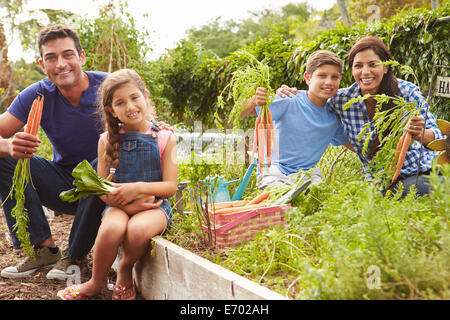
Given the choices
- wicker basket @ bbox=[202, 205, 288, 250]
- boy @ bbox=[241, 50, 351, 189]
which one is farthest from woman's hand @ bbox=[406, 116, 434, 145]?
boy @ bbox=[241, 50, 351, 189]

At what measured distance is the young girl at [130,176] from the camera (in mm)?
2307

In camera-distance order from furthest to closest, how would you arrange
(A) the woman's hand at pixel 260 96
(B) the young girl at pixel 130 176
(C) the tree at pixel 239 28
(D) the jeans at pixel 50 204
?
(C) the tree at pixel 239 28 < (A) the woman's hand at pixel 260 96 < (D) the jeans at pixel 50 204 < (B) the young girl at pixel 130 176

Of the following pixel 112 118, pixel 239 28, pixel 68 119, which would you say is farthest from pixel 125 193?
pixel 239 28

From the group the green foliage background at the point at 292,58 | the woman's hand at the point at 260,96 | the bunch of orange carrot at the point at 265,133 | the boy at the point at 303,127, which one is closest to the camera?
the woman's hand at the point at 260,96

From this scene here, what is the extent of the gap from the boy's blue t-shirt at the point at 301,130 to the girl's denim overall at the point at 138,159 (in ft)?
3.32

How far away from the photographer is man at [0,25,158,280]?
2744mm

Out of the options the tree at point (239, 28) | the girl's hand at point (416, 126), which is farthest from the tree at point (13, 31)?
the tree at point (239, 28)

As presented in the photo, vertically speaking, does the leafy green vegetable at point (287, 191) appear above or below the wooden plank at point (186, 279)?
above

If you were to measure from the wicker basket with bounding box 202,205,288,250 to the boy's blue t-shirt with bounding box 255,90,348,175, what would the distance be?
82 cm

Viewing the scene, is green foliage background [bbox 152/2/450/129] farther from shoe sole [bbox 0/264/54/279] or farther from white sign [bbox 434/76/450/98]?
shoe sole [bbox 0/264/54/279]

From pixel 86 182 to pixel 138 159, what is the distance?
0.38 m

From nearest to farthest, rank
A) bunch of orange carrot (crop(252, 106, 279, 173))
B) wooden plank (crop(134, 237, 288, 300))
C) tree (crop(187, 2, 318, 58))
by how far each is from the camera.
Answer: wooden plank (crop(134, 237, 288, 300))
bunch of orange carrot (crop(252, 106, 279, 173))
tree (crop(187, 2, 318, 58))

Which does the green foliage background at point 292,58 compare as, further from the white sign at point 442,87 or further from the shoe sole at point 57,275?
the shoe sole at point 57,275

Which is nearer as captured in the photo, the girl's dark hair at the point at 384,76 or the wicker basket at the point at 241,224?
the wicker basket at the point at 241,224
